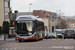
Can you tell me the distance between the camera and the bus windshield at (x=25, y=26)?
26547 millimetres

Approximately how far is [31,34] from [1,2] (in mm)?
30877

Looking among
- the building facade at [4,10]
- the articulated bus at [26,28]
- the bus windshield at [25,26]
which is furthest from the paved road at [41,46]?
the building facade at [4,10]

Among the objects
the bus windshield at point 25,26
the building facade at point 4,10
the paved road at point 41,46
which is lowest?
the paved road at point 41,46

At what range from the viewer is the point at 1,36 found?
1734 inches

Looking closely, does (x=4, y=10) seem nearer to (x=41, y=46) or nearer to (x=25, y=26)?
(x=25, y=26)

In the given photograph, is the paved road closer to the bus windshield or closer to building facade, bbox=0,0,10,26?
the bus windshield

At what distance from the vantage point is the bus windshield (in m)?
26.5

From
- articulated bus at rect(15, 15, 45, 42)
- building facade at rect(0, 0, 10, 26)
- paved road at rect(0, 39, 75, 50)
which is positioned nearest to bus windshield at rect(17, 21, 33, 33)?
articulated bus at rect(15, 15, 45, 42)

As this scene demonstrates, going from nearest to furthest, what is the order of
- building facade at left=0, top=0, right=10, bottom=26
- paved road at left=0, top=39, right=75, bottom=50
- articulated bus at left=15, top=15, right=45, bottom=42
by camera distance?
paved road at left=0, top=39, right=75, bottom=50, articulated bus at left=15, top=15, right=45, bottom=42, building facade at left=0, top=0, right=10, bottom=26

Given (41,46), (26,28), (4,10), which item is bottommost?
(41,46)

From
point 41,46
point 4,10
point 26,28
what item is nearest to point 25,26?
point 26,28

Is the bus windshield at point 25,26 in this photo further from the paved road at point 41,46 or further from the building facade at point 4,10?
the building facade at point 4,10

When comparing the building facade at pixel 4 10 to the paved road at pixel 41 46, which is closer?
the paved road at pixel 41 46

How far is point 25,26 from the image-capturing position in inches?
1049
